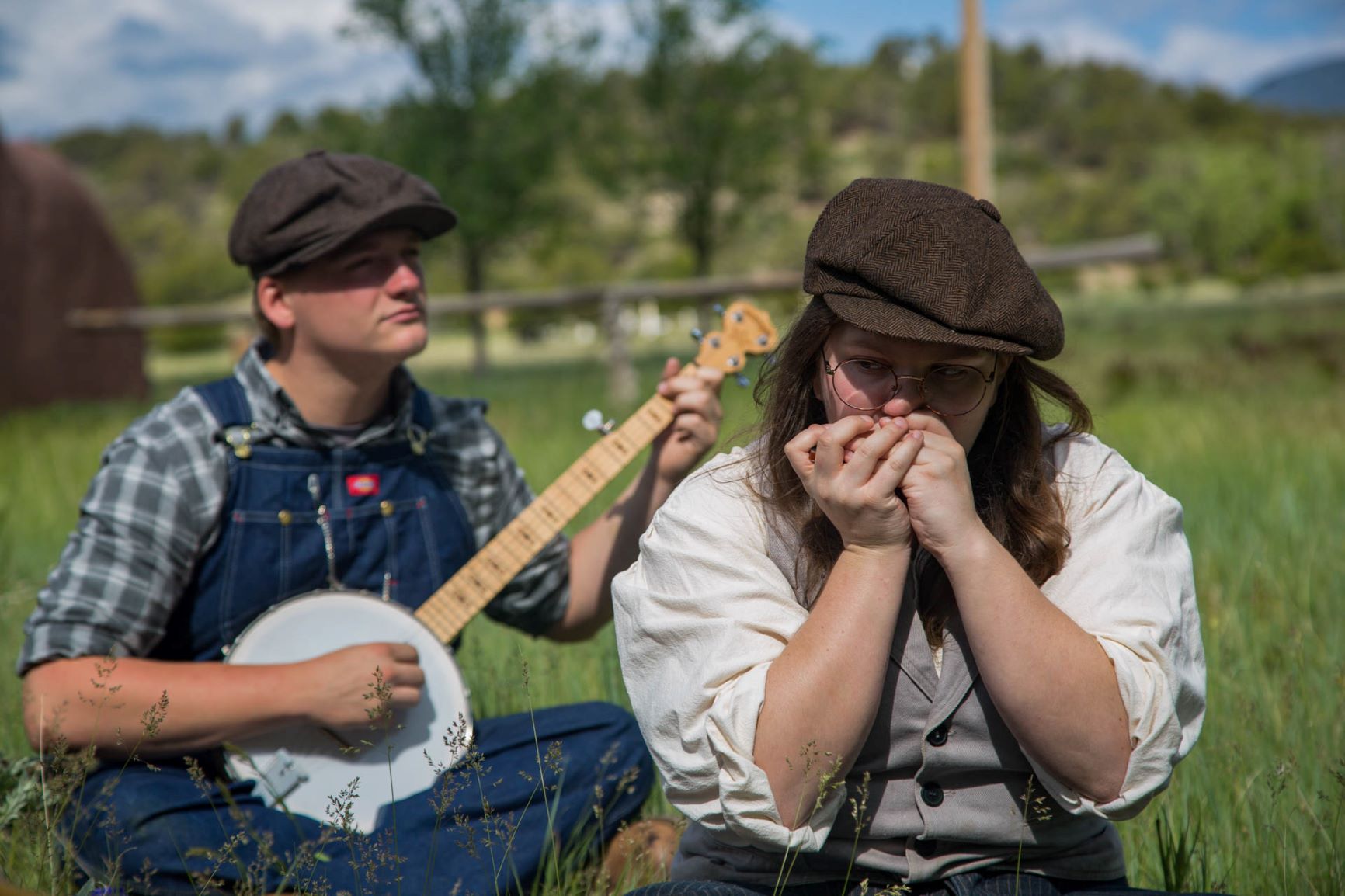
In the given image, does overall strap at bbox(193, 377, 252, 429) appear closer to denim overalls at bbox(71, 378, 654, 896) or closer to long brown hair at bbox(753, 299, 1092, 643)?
denim overalls at bbox(71, 378, 654, 896)

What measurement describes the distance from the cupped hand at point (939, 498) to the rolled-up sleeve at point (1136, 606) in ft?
0.77

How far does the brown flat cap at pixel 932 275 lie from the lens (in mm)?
1622

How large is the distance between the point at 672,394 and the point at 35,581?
3.63 m

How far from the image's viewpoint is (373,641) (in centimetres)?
266

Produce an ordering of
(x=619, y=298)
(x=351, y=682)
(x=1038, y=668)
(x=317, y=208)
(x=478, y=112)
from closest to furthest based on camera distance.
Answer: (x=1038, y=668) → (x=351, y=682) → (x=317, y=208) → (x=619, y=298) → (x=478, y=112)

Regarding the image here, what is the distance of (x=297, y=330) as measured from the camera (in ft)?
9.30

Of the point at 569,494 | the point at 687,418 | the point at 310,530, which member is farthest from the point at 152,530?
the point at 687,418

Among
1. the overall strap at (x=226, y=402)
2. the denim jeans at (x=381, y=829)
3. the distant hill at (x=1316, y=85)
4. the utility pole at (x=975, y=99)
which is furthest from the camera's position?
the distant hill at (x=1316, y=85)

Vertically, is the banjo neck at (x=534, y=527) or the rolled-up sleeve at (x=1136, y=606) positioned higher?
the rolled-up sleeve at (x=1136, y=606)

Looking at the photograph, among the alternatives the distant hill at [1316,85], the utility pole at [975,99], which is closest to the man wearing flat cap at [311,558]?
the utility pole at [975,99]

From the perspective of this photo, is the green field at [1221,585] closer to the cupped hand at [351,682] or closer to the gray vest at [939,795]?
the cupped hand at [351,682]

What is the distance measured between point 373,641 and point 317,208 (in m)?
1.01

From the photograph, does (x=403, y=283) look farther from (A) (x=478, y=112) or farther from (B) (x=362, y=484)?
(A) (x=478, y=112)

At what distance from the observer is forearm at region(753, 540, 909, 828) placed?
1.58 meters
